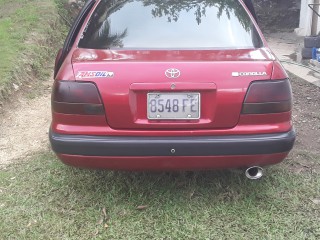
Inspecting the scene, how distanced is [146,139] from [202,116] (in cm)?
39

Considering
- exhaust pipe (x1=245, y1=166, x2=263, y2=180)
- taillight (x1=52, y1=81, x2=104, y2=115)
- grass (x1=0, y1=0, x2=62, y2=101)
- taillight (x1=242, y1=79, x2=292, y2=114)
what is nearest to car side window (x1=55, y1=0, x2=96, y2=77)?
taillight (x1=52, y1=81, x2=104, y2=115)

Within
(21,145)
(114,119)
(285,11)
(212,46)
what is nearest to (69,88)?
(114,119)

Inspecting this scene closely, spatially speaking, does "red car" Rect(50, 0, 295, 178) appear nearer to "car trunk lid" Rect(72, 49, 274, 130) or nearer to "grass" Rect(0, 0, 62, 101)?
"car trunk lid" Rect(72, 49, 274, 130)

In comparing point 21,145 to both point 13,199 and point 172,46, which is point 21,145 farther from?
point 172,46

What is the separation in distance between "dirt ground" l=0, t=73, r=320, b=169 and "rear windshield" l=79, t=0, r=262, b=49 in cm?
127

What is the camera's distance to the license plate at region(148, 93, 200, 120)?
109 inches

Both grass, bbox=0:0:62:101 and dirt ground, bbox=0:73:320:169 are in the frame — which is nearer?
dirt ground, bbox=0:73:320:169

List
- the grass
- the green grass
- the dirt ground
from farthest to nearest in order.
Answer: the grass → the dirt ground → the green grass

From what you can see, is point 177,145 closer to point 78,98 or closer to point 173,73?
point 173,73

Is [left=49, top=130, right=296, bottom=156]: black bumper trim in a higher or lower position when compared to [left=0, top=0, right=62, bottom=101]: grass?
higher

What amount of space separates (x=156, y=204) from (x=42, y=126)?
2.19 metres

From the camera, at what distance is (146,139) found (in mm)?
2816

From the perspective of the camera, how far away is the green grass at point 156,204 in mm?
2920

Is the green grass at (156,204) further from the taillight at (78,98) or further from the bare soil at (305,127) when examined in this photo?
the taillight at (78,98)
